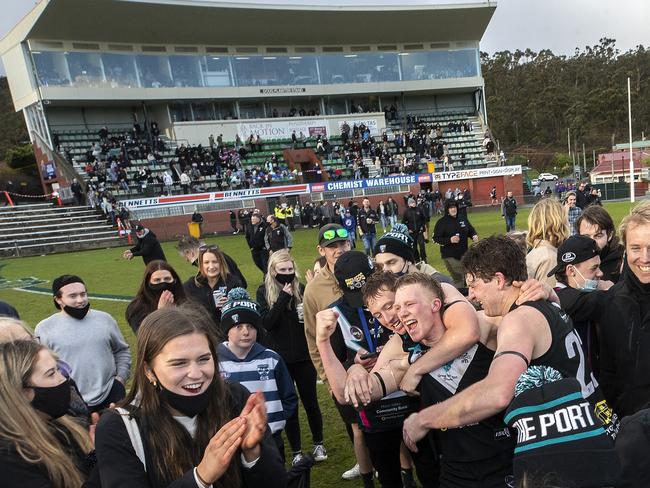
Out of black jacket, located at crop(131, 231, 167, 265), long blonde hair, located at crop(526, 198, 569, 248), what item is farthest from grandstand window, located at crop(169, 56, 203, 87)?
long blonde hair, located at crop(526, 198, 569, 248)

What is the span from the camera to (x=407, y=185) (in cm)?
3353

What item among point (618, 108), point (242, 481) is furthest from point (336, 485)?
point (618, 108)

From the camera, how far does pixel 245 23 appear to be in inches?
1422

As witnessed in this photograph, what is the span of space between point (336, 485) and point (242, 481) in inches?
89.7

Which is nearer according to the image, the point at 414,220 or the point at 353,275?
the point at 353,275

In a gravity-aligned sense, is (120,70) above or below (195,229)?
above

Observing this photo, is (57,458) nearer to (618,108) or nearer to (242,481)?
(242,481)

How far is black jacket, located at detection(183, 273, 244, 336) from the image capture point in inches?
199

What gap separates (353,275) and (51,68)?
3649 centimetres

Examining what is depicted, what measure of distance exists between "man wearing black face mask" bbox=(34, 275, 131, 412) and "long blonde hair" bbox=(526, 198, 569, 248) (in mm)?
4052

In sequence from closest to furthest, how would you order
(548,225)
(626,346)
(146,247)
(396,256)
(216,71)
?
1. (626,346)
2. (396,256)
3. (548,225)
4. (146,247)
5. (216,71)

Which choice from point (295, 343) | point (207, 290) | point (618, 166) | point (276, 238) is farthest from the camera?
point (618, 166)

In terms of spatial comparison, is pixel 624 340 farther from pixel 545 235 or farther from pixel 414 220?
pixel 414 220

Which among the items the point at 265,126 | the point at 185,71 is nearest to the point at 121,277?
the point at 265,126
